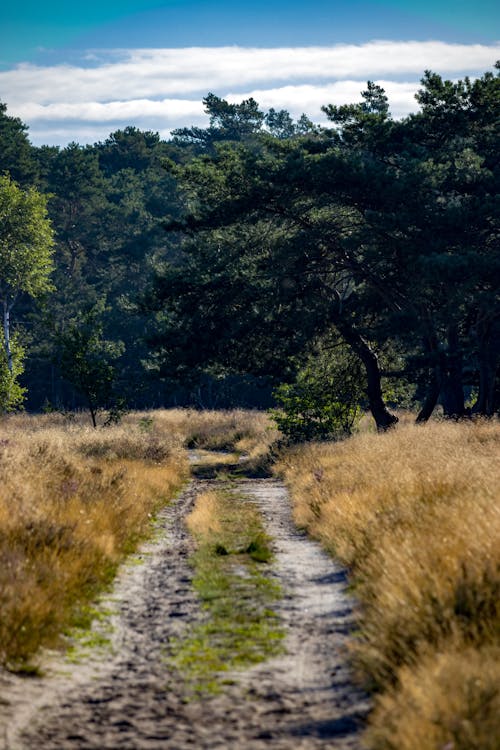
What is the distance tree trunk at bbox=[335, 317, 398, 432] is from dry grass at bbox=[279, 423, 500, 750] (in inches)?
632

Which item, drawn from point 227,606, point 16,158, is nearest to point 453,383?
point 227,606

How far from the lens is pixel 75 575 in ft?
33.5

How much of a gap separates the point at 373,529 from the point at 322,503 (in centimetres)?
439

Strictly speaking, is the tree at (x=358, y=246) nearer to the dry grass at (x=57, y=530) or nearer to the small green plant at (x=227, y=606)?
the dry grass at (x=57, y=530)

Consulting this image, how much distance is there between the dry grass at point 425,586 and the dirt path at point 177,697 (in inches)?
13.9

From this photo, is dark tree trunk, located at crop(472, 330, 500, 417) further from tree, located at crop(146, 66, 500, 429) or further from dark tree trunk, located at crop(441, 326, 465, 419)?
dark tree trunk, located at crop(441, 326, 465, 419)

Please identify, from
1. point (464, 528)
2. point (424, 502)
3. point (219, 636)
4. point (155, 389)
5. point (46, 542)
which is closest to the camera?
point (219, 636)

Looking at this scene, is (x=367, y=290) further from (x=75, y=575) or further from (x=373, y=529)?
(x=75, y=575)

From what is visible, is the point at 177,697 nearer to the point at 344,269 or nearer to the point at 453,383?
the point at 344,269

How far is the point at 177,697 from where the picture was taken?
686 cm

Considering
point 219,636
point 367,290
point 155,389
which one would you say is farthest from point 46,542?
point 155,389

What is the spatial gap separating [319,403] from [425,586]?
24.7m

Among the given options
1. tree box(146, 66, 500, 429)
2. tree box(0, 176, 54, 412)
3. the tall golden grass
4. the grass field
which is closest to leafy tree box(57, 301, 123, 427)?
tree box(146, 66, 500, 429)

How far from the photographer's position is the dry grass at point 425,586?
5.41 metres
